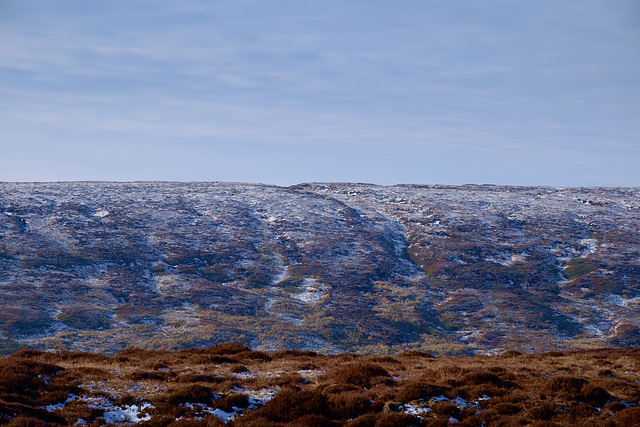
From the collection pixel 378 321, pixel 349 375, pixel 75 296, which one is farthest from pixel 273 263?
pixel 349 375

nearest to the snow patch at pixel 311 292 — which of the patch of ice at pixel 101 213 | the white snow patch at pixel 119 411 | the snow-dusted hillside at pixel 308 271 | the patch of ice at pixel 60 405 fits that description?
the snow-dusted hillside at pixel 308 271

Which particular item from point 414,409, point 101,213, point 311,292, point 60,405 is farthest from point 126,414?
point 101,213

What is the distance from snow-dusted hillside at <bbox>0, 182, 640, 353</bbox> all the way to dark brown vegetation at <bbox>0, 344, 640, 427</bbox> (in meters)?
28.4

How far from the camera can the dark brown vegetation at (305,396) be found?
13.2m

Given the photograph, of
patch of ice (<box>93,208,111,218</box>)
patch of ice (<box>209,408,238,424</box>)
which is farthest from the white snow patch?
patch of ice (<box>93,208,111,218</box>)

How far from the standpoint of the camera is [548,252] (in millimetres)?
77875

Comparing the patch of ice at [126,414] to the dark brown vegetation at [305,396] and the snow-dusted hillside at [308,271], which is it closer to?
the dark brown vegetation at [305,396]

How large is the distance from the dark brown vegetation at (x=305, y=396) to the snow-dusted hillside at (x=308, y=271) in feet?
93.1

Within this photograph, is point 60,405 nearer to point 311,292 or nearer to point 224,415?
point 224,415

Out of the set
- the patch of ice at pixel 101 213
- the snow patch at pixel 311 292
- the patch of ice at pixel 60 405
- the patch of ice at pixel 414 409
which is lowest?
the snow patch at pixel 311 292

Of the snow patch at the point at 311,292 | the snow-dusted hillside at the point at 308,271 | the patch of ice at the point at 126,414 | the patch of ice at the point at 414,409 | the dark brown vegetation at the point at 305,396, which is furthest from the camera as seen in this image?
the snow patch at the point at 311,292

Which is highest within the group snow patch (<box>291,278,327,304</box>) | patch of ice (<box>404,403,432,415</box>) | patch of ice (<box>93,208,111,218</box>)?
patch of ice (<box>93,208,111,218</box>)

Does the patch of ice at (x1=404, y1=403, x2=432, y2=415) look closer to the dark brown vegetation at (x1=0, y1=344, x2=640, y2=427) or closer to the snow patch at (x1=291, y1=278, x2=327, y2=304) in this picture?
the dark brown vegetation at (x1=0, y1=344, x2=640, y2=427)

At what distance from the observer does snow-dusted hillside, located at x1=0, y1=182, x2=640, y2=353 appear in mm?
49812
